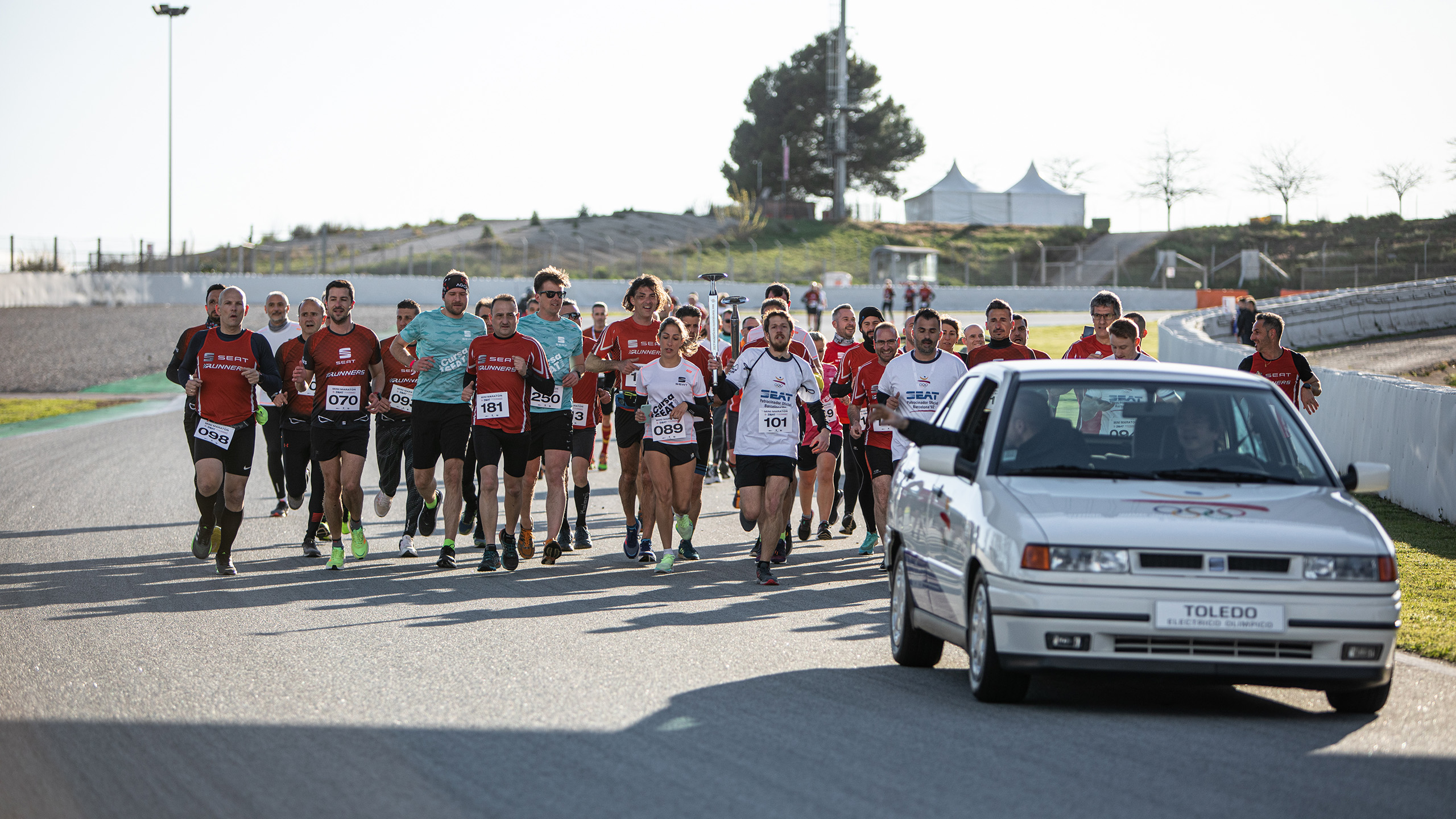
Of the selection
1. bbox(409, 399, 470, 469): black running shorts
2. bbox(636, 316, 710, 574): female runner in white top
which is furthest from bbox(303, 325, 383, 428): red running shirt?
bbox(636, 316, 710, 574): female runner in white top

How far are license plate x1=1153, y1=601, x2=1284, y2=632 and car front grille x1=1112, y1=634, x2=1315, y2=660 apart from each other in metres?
0.05

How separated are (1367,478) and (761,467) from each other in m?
4.85

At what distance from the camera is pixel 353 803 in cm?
524

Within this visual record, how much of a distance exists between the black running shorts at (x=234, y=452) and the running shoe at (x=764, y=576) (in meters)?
3.60

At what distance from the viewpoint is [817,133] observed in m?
108

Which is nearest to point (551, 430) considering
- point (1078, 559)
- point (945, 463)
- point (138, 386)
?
point (945, 463)

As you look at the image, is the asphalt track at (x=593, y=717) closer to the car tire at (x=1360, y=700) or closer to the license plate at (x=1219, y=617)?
the car tire at (x=1360, y=700)

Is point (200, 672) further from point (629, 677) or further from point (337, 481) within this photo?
point (337, 481)

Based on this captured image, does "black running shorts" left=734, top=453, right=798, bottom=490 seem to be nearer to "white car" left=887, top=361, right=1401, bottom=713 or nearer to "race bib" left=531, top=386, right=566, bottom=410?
"race bib" left=531, top=386, right=566, bottom=410

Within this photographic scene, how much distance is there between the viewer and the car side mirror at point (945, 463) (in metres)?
7.29

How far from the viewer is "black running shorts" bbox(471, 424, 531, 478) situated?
11586 mm

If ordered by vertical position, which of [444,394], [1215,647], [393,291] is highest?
[393,291]

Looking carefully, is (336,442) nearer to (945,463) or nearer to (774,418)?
(774,418)

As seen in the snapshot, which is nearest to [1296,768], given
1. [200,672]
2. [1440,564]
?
[200,672]
